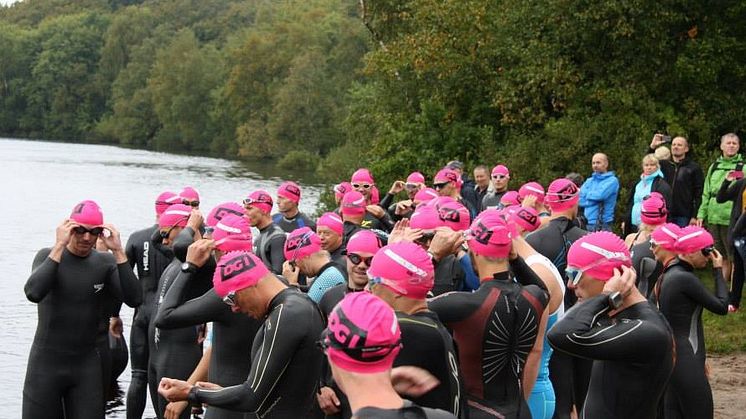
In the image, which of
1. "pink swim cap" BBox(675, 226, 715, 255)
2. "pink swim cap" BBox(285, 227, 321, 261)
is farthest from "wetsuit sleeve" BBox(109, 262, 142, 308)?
"pink swim cap" BBox(675, 226, 715, 255)

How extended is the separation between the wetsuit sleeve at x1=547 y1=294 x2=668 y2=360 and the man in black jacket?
9.53 m

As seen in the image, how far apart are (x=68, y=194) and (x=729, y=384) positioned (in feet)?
127

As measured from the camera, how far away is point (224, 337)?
6.79 m

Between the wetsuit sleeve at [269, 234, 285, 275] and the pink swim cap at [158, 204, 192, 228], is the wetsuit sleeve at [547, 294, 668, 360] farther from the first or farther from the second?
the wetsuit sleeve at [269, 234, 285, 275]

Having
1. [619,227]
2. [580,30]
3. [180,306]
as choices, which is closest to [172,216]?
[180,306]

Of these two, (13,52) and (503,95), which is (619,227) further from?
(13,52)

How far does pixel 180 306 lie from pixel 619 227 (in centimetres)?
1332

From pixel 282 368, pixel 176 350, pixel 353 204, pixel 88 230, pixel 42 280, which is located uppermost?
pixel 282 368

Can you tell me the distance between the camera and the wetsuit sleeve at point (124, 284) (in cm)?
841

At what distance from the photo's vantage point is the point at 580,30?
21.6 meters

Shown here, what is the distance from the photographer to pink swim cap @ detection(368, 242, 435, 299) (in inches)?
205

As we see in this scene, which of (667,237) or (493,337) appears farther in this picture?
(667,237)

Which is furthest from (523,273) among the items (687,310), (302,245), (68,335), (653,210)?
(68,335)

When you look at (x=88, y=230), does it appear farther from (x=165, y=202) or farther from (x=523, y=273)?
(x=523, y=273)
